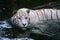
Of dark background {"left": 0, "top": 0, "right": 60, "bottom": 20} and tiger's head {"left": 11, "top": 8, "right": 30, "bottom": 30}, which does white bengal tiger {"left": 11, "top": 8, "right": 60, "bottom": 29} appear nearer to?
tiger's head {"left": 11, "top": 8, "right": 30, "bottom": 30}

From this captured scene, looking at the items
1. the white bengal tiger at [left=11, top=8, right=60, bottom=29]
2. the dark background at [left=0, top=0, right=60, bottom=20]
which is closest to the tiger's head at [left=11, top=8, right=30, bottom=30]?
the white bengal tiger at [left=11, top=8, right=60, bottom=29]

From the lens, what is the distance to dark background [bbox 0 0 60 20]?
8914 mm

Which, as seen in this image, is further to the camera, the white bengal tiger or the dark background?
the dark background

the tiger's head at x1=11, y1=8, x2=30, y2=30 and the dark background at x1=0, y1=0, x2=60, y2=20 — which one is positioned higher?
the dark background at x1=0, y1=0, x2=60, y2=20

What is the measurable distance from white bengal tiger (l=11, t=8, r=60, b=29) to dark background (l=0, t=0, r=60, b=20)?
883 millimetres

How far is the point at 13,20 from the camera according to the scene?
759cm

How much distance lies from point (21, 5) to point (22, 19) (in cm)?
235

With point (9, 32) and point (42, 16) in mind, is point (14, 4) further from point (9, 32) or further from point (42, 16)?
point (9, 32)

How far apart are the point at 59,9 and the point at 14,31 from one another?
6.44ft

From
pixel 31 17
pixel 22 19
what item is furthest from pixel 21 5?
pixel 22 19

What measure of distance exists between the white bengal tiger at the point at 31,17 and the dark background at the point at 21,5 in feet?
2.90

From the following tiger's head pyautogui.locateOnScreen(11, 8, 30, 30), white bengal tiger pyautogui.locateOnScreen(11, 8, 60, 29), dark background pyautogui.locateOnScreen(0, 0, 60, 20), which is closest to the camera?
tiger's head pyautogui.locateOnScreen(11, 8, 30, 30)

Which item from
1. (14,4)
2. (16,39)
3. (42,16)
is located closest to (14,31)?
(16,39)

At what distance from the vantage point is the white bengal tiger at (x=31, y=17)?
7341 mm
